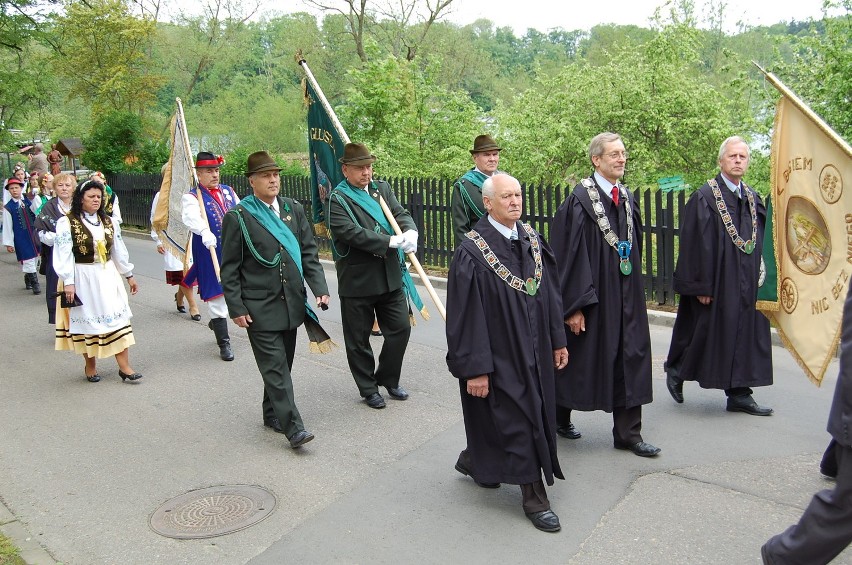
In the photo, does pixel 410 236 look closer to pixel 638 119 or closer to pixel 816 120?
pixel 816 120

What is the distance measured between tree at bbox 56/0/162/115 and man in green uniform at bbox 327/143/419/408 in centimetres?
2142

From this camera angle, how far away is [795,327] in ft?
15.7

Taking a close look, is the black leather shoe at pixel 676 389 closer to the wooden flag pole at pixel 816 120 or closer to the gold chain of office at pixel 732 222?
the gold chain of office at pixel 732 222

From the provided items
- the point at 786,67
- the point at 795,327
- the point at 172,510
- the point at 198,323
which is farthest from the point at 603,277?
the point at 786,67

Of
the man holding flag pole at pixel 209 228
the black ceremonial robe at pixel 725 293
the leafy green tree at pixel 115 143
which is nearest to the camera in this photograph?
the black ceremonial robe at pixel 725 293

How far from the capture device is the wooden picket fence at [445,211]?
9.92 metres

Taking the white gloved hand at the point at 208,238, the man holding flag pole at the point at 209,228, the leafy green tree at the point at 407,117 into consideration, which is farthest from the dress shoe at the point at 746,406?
the leafy green tree at the point at 407,117

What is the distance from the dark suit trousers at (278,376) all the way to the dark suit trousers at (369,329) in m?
0.80

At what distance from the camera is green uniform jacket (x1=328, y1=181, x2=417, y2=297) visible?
638 cm

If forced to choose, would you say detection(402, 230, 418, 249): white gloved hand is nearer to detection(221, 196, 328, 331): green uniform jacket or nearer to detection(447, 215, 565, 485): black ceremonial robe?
detection(221, 196, 328, 331): green uniform jacket

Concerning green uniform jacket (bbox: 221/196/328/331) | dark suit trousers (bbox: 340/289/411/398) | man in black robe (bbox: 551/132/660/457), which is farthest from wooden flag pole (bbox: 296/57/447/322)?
man in black robe (bbox: 551/132/660/457)

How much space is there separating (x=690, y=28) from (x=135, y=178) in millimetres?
14106

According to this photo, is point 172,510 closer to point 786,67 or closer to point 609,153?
point 609,153

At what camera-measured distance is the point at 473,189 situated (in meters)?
7.88
